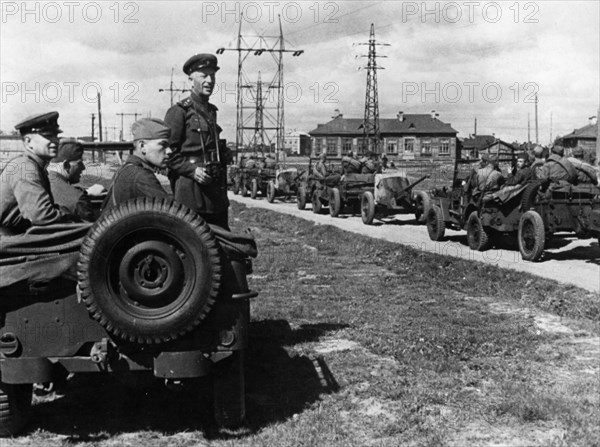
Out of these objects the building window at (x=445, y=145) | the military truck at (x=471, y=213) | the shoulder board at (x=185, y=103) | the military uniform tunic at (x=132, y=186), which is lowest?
the military truck at (x=471, y=213)

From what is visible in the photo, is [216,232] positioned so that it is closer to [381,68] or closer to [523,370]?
[523,370]

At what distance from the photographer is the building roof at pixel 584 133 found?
71.1 metres

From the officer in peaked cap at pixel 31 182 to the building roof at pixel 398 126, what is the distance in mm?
75881

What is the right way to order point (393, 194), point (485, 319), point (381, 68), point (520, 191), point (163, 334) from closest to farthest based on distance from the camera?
point (163, 334)
point (485, 319)
point (520, 191)
point (393, 194)
point (381, 68)

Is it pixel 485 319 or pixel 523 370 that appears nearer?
pixel 523 370

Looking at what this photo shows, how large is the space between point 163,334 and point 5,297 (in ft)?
2.92

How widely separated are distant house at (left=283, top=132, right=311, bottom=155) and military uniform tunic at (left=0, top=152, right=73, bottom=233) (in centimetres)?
8828

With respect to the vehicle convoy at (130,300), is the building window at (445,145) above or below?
above

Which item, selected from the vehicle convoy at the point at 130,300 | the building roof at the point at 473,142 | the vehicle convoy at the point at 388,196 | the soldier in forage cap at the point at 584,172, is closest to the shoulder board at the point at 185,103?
the vehicle convoy at the point at 130,300

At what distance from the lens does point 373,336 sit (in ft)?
20.8

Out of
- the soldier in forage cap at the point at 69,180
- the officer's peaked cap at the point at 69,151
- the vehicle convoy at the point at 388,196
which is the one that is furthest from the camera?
the vehicle convoy at the point at 388,196

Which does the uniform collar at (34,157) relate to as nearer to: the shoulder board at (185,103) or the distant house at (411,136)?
the shoulder board at (185,103)

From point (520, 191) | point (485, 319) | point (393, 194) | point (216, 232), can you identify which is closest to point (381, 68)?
point (393, 194)

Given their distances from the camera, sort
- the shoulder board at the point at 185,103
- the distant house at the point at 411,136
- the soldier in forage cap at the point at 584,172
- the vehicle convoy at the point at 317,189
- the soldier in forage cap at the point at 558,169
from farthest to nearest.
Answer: the distant house at the point at 411,136 → the vehicle convoy at the point at 317,189 → the soldier in forage cap at the point at 584,172 → the soldier in forage cap at the point at 558,169 → the shoulder board at the point at 185,103
